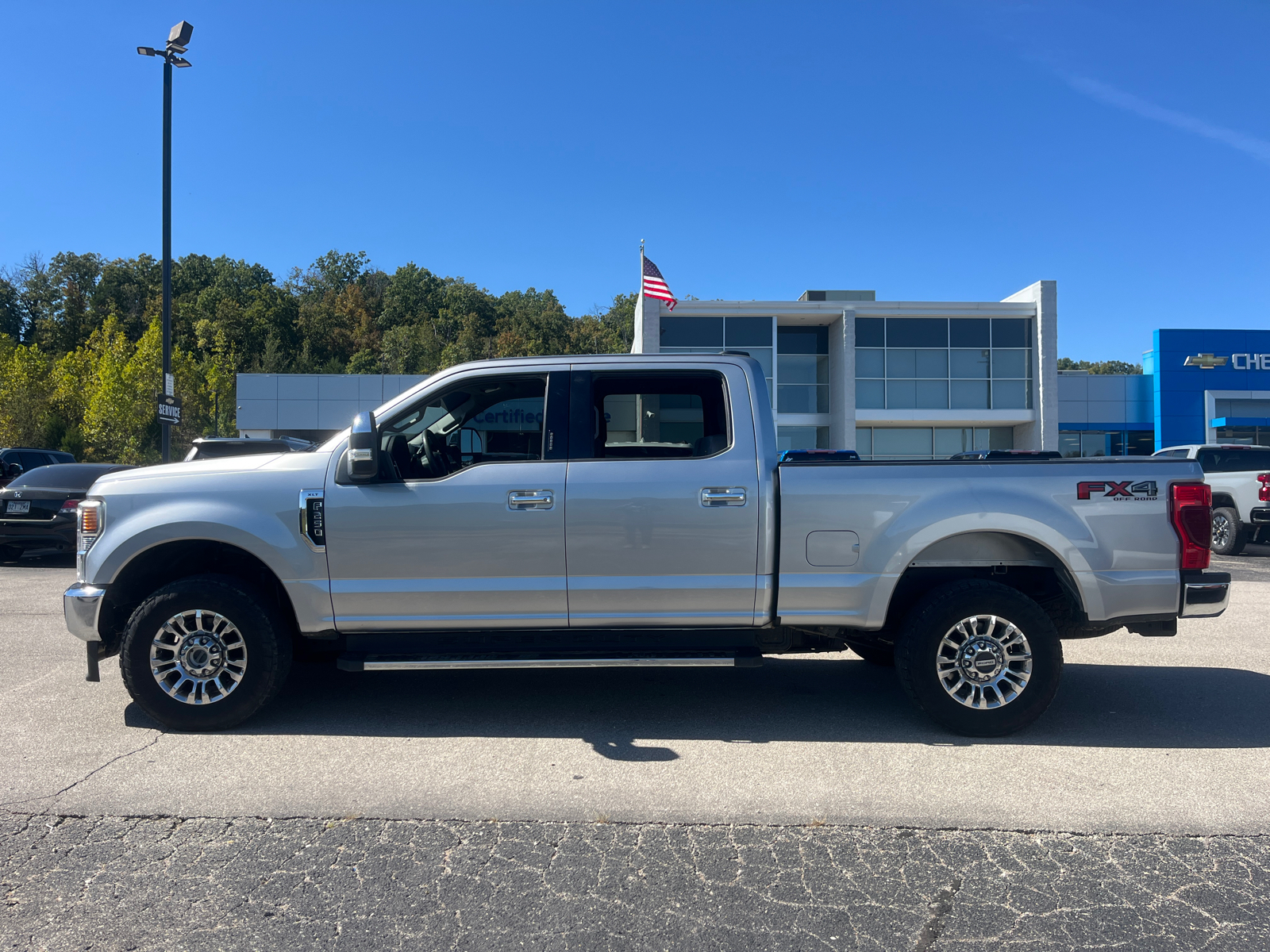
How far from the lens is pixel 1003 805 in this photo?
388 cm

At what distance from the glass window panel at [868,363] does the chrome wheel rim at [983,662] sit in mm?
25825

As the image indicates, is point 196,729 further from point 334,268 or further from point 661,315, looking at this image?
point 334,268

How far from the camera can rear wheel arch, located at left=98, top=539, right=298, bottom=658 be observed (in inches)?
194

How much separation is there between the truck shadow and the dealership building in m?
21.8

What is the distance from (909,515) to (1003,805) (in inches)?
60.9

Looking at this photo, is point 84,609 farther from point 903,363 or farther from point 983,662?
point 903,363

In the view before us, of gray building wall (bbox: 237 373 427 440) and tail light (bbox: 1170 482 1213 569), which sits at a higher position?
gray building wall (bbox: 237 373 427 440)

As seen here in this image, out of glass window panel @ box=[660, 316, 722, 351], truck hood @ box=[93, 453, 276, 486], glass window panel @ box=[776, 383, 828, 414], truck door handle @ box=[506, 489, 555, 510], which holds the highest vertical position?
glass window panel @ box=[660, 316, 722, 351]

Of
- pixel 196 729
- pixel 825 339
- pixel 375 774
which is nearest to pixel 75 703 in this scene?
pixel 196 729

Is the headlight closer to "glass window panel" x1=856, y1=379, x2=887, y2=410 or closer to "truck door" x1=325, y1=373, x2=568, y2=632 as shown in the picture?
"truck door" x1=325, y1=373, x2=568, y2=632

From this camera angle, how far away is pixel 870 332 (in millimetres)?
29562

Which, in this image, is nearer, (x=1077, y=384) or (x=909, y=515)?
(x=909, y=515)

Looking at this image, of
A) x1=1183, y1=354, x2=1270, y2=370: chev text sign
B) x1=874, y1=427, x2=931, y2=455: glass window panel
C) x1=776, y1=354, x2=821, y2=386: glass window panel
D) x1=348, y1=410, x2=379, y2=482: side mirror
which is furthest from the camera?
x1=1183, y1=354, x2=1270, y2=370: chev text sign

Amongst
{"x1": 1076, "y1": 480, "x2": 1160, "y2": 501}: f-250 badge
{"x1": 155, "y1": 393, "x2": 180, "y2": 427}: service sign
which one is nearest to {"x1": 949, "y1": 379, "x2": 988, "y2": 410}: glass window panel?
{"x1": 155, "y1": 393, "x2": 180, "y2": 427}: service sign
